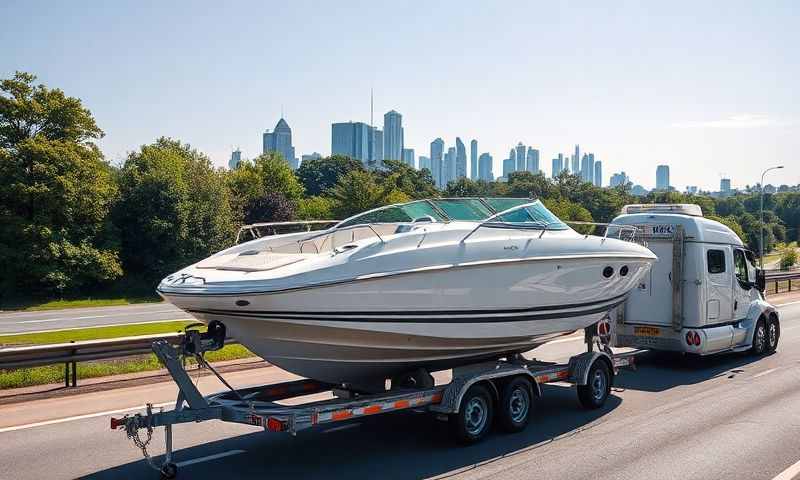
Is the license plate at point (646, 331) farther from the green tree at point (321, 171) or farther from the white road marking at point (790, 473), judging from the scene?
the green tree at point (321, 171)

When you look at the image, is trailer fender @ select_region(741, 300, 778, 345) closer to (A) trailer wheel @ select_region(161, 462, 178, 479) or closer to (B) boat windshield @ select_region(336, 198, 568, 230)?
(B) boat windshield @ select_region(336, 198, 568, 230)

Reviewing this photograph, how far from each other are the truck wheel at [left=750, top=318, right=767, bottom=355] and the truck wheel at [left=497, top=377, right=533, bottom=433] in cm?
825

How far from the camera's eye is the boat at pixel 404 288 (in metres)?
7.73

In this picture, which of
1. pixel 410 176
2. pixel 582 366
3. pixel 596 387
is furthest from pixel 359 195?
pixel 410 176

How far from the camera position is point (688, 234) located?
13.7 metres

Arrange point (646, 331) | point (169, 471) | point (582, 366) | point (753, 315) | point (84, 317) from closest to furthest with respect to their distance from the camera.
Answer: point (169, 471) < point (582, 366) < point (646, 331) < point (753, 315) < point (84, 317)

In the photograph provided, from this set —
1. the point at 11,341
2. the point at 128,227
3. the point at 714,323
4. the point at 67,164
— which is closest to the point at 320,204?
the point at 128,227

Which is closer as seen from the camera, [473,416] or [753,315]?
[473,416]

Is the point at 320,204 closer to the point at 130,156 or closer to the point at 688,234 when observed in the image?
the point at 130,156

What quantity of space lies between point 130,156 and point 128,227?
10.8m

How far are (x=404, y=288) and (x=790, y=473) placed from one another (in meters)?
4.55

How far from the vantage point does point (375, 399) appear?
8344 mm

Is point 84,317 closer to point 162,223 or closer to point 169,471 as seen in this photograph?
point 162,223

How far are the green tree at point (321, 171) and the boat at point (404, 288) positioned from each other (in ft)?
280
